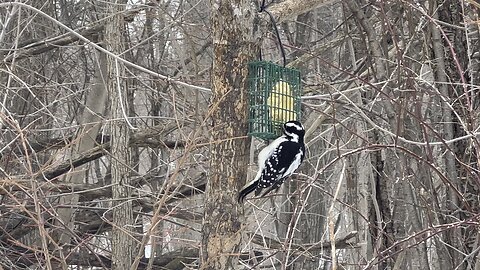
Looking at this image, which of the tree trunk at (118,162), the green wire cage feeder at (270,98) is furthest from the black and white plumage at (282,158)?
the tree trunk at (118,162)

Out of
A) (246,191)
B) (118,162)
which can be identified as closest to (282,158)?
(246,191)

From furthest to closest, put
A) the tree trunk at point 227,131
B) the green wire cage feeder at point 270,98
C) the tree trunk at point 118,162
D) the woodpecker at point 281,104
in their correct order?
the tree trunk at point 118,162
the woodpecker at point 281,104
the green wire cage feeder at point 270,98
the tree trunk at point 227,131

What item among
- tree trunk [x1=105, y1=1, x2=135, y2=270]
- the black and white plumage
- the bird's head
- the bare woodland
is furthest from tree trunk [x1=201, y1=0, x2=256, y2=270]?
tree trunk [x1=105, y1=1, x2=135, y2=270]

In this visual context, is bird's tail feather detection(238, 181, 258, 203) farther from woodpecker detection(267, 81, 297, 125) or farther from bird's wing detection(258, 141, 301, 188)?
woodpecker detection(267, 81, 297, 125)

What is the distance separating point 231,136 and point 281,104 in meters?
0.54

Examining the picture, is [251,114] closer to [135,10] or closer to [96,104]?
[135,10]

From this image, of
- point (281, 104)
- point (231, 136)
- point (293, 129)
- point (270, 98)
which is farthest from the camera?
point (281, 104)

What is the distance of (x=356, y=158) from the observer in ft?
33.2

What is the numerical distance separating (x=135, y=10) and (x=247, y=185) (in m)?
4.48

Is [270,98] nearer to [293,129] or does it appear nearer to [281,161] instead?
[293,129]

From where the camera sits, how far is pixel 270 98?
14.7 feet

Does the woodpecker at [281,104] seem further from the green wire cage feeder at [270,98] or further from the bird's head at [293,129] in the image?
→ the bird's head at [293,129]

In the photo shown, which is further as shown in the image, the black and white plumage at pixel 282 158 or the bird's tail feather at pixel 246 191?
the black and white plumage at pixel 282 158

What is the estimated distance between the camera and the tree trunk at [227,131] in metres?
4.16
